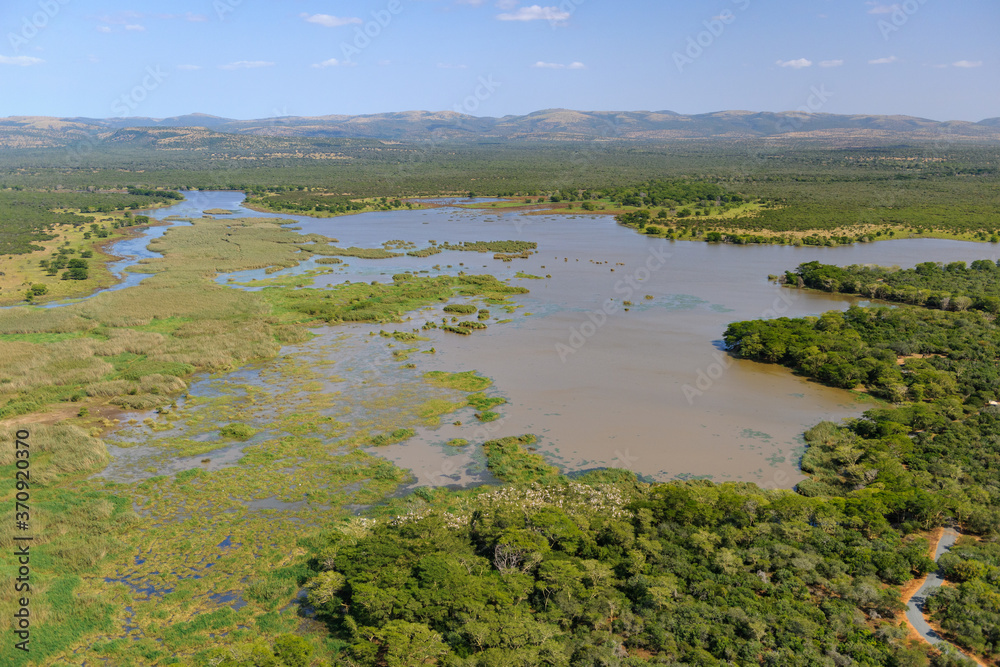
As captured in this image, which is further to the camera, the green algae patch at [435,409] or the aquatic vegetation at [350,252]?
the aquatic vegetation at [350,252]

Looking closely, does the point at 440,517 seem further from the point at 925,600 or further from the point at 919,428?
the point at 919,428

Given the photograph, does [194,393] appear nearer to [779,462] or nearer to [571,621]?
[571,621]

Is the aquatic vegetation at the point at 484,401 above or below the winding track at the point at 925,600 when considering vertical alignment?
above

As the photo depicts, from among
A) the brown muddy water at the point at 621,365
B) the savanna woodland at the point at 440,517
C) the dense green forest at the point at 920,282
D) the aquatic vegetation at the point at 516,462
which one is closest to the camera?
the savanna woodland at the point at 440,517

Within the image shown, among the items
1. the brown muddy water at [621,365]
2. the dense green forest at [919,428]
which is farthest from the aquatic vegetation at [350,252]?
the dense green forest at [919,428]

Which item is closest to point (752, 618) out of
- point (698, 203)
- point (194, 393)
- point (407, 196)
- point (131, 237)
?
point (194, 393)

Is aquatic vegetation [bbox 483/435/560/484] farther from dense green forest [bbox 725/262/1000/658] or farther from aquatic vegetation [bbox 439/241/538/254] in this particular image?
aquatic vegetation [bbox 439/241/538/254]

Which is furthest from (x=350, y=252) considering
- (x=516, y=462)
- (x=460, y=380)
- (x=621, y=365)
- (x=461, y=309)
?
(x=516, y=462)

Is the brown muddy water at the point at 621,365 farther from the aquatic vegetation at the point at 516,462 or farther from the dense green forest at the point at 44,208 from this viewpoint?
the dense green forest at the point at 44,208
